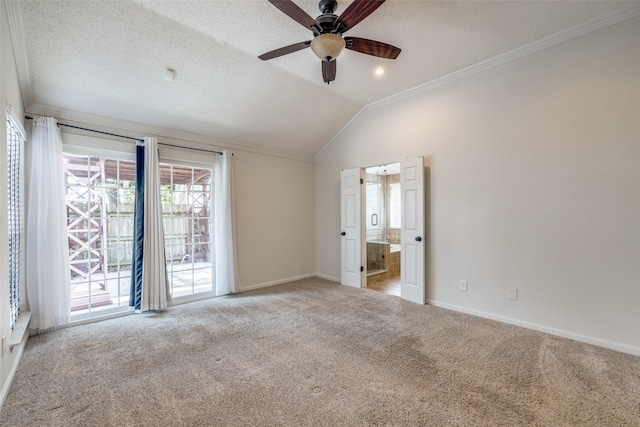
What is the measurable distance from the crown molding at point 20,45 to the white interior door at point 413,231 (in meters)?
4.15

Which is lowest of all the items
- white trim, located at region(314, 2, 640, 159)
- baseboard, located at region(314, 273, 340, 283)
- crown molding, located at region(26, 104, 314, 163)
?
baseboard, located at region(314, 273, 340, 283)

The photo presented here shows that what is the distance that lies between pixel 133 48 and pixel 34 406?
3039mm

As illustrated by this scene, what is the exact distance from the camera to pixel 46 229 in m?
2.97

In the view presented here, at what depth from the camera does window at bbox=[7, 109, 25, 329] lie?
2.40 m

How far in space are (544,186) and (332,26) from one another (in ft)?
8.86

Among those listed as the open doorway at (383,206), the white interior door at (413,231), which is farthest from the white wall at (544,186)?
the open doorway at (383,206)

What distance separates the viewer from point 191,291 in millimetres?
4258

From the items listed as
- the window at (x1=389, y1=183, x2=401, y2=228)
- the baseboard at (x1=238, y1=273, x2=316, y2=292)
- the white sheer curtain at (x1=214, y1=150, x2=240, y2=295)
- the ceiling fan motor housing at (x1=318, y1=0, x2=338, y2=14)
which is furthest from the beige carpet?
the window at (x1=389, y1=183, x2=401, y2=228)

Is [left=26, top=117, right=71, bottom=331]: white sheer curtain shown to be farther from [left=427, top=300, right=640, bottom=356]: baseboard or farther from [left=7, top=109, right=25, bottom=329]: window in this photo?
[left=427, top=300, right=640, bottom=356]: baseboard

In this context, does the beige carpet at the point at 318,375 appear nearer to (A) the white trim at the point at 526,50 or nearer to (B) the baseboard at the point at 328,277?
(B) the baseboard at the point at 328,277

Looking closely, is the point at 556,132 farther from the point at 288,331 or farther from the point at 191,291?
the point at 191,291

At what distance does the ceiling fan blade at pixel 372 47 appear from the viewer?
2412mm

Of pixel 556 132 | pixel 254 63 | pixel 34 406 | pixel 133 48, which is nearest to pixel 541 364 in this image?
pixel 556 132

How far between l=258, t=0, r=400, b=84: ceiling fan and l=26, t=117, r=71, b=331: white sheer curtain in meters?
2.56
